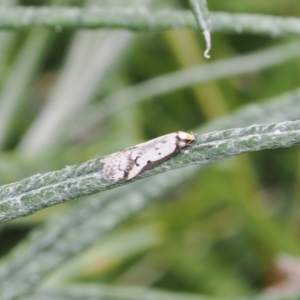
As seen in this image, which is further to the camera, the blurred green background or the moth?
the blurred green background

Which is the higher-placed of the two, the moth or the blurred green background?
the blurred green background

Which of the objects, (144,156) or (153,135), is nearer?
(144,156)

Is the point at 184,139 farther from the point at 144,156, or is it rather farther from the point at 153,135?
the point at 153,135

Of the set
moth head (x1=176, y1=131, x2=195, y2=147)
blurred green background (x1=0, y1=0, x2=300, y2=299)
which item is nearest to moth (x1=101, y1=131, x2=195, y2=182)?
moth head (x1=176, y1=131, x2=195, y2=147)

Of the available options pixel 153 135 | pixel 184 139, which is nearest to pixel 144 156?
pixel 184 139

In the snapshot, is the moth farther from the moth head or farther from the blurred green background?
the blurred green background

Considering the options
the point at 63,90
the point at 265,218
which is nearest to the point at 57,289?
the point at 63,90

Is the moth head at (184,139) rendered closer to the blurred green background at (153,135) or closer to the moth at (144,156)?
the moth at (144,156)

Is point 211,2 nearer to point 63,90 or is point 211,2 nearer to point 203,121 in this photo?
point 203,121
